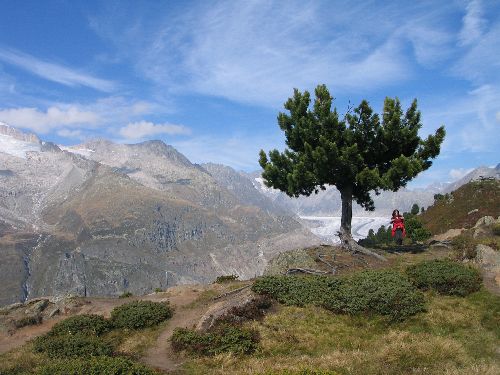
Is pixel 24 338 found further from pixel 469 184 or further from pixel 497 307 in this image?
pixel 469 184

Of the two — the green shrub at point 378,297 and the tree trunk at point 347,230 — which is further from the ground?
the tree trunk at point 347,230

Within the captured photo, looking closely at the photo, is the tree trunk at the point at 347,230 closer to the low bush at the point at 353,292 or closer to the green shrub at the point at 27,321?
the low bush at the point at 353,292

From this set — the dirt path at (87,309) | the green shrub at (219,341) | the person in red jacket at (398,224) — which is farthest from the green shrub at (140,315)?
the person in red jacket at (398,224)

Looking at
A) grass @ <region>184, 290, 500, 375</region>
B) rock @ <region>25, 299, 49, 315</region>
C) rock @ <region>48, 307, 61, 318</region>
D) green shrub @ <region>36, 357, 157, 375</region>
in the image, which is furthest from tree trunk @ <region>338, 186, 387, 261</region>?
green shrub @ <region>36, 357, 157, 375</region>

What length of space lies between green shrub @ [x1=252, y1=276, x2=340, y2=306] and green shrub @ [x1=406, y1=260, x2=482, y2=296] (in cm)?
497

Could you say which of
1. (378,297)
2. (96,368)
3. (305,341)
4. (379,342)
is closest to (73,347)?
(96,368)

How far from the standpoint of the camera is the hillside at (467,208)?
6912 cm

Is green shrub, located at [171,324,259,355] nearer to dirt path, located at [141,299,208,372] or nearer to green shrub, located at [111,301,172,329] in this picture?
dirt path, located at [141,299,208,372]

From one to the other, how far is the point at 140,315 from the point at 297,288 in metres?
9.77

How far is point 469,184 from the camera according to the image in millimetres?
86688

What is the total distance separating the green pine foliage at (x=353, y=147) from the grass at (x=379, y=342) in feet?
43.5

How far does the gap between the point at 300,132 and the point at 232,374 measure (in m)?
24.9

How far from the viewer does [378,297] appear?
23438 mm

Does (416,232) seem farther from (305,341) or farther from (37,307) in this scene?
(37,307)
